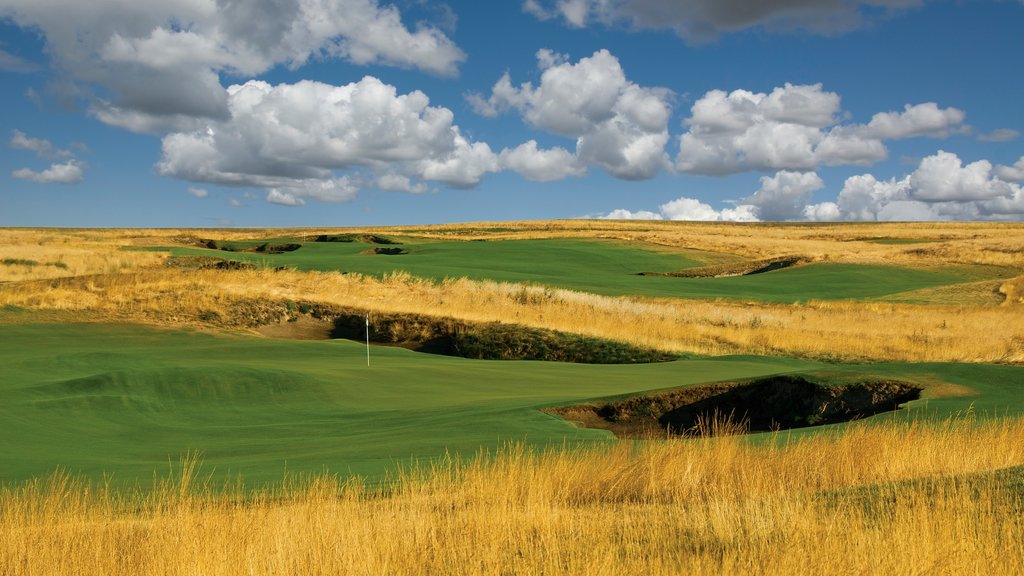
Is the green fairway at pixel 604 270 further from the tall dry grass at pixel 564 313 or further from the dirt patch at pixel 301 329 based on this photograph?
the dirt patch at pixel 301 329

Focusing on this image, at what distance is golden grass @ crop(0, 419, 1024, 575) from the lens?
6.45m

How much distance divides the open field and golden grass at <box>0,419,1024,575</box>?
32 mm

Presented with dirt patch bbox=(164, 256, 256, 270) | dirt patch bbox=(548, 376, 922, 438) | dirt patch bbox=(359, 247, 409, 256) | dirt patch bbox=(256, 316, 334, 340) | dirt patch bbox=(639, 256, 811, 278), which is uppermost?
dirt patch bbox=(359, 247, 409, 256)

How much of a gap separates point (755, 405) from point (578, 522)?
10.1 metres

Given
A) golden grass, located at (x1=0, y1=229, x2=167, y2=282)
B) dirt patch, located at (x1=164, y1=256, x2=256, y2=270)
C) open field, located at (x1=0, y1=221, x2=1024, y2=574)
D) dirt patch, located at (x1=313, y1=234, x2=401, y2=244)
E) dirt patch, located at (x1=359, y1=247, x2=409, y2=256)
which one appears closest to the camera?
open field, located at (x1=0, y1=221, x2=1024, y2=574)

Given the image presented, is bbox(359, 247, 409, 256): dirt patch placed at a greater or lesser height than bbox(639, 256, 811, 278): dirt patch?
greater

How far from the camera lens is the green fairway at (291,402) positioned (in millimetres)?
11641

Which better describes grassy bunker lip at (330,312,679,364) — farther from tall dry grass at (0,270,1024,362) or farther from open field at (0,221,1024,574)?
tall dry grass at (0,270,1024,362)

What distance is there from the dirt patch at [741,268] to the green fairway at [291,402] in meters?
43.8

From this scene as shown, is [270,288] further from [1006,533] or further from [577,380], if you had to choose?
[1006,533]

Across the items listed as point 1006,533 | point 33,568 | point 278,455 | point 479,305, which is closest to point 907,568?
point 1006,533

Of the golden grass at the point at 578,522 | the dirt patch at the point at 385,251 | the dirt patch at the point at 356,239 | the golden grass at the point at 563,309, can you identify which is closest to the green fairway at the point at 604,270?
the dirt patch at the point at 385,251

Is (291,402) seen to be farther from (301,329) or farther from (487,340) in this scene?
(301,329)

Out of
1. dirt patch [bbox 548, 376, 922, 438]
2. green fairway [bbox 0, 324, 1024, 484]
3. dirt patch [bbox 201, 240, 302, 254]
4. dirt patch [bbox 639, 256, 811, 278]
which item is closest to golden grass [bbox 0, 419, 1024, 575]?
green fairway [bbox 0, 324, 1024, 484]
